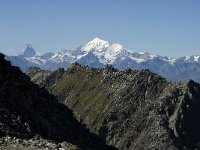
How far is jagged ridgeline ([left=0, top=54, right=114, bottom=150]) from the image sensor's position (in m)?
43.1

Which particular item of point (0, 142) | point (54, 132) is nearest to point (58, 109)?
point (54, 132)

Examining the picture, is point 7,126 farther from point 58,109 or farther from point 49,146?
point 58,109

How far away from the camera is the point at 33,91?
64.4 metres

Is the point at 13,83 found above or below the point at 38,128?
above

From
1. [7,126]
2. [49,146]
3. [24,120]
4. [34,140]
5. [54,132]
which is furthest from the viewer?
[54,132]

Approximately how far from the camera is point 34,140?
1583 inches

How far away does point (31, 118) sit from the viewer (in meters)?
54.2

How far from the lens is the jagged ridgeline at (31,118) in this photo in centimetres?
4306

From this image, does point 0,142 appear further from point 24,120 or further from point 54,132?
point 54,132

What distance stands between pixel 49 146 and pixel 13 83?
26078mm

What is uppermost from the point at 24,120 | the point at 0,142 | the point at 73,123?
the point at 73,123

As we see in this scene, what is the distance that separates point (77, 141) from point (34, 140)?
71.3 ft

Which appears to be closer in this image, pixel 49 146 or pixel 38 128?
pixel 49 146

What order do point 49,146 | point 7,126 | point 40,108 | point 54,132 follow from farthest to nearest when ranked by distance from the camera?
point 40,108, point 54,132, point 7,126, point 49,146
